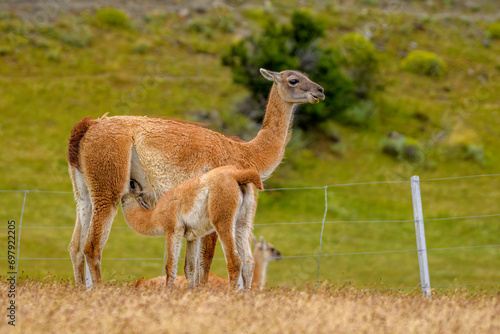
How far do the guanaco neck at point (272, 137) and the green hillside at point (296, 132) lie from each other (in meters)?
7.70

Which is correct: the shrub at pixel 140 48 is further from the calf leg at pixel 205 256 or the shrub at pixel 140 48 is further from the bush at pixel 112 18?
the calf leg at pixel 205 256

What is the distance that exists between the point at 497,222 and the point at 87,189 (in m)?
20.7

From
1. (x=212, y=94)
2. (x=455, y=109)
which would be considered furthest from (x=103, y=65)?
(x=455, y=109)

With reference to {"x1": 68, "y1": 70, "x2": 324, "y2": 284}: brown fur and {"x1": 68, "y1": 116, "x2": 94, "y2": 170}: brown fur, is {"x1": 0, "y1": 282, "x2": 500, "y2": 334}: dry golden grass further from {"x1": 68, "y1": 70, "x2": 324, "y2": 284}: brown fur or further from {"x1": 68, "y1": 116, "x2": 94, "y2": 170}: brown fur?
{"x1": 68, "y1": 116, "x2": 94, "y2": 170}: brown fur

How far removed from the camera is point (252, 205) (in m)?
7.94

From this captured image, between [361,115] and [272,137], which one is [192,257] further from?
[361,115]

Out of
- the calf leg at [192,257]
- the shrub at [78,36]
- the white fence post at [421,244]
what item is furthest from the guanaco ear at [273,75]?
the shrub at [78,36]

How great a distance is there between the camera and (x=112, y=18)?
40.4m

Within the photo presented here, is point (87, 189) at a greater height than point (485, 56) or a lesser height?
greater

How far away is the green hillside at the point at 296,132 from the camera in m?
23.1

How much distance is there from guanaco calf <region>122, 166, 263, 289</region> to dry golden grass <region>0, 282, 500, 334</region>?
0.84 metres

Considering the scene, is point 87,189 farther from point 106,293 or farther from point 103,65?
point 103,65

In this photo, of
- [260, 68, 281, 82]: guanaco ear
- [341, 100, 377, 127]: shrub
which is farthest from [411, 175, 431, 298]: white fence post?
[341, 100, 377, 127]: shrub

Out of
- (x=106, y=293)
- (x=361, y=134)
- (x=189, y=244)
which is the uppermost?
(x=106, y=293)
